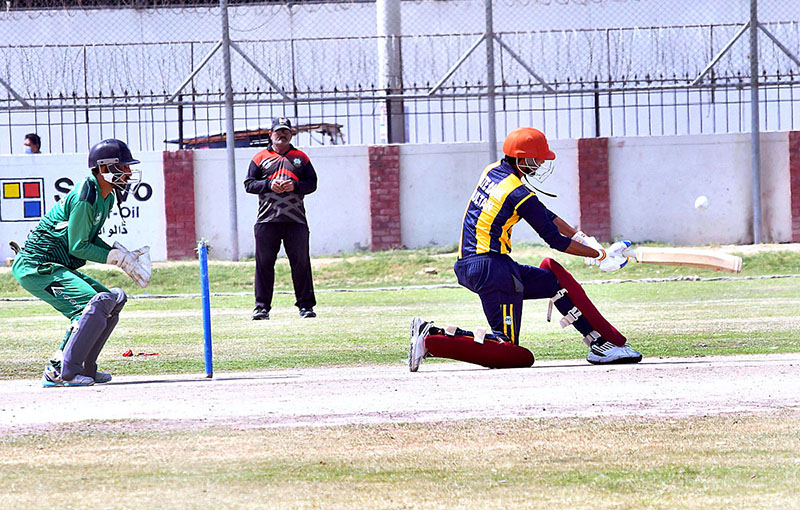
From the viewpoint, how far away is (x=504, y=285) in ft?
26.8

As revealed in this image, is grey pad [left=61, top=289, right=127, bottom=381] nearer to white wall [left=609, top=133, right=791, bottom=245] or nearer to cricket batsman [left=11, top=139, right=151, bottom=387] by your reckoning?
cricket batsman [left=11, top=139, right=151, bottom=387]

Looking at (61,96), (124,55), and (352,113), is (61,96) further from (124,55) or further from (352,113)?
(352,113)

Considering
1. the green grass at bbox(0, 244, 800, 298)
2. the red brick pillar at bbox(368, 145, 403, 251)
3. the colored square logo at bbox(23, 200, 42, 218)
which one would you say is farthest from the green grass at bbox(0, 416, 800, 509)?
the colored square logo at bbox(23, 200, 42, 218)

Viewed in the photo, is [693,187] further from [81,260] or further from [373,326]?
[81,260]

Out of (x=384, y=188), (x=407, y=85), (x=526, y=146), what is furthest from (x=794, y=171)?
(x=526, y=146)

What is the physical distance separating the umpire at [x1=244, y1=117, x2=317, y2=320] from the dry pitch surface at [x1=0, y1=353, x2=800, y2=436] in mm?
4479

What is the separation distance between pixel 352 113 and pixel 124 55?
13.3 ft

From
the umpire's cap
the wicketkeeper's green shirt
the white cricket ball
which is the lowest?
the wicketkeeper's green shirt

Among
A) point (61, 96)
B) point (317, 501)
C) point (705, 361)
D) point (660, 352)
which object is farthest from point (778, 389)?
point (61, 96)

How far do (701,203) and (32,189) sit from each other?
1140 cm

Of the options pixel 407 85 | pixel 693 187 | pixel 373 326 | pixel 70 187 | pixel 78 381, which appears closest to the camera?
pixel 78 381

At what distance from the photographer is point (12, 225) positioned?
22.2 meters

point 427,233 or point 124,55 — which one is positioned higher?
point 124,55

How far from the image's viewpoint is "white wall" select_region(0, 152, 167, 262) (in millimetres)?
21969
